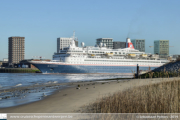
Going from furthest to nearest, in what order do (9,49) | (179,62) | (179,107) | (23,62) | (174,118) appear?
(9,49) < (23,62) < (179,62) < (179,107) < (174,118)

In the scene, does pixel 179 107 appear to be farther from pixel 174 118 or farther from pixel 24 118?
pixel 24 118

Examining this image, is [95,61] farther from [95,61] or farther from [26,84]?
[26,84]

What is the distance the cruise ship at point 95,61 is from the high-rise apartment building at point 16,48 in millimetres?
101116

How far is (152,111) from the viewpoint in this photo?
716cm

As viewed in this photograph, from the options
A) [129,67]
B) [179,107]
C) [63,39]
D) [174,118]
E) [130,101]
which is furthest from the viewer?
[63,39]

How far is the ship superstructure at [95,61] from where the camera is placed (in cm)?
5938

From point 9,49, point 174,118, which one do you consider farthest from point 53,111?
point 9,49

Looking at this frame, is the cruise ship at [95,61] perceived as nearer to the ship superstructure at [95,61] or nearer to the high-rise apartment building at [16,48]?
the ship superstructure at [95,61]

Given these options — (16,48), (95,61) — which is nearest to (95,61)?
(95,61)

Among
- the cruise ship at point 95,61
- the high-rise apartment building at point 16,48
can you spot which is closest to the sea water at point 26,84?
the cruise ship at point 95,61

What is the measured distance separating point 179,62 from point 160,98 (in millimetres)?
17387

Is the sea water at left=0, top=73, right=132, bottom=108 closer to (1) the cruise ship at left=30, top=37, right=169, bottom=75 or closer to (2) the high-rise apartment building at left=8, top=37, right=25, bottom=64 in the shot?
(1) the cruise ship at left=30, top=37, right=169, bottom=75

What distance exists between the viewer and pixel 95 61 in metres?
63.3

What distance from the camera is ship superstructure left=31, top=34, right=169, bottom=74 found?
5938cm
